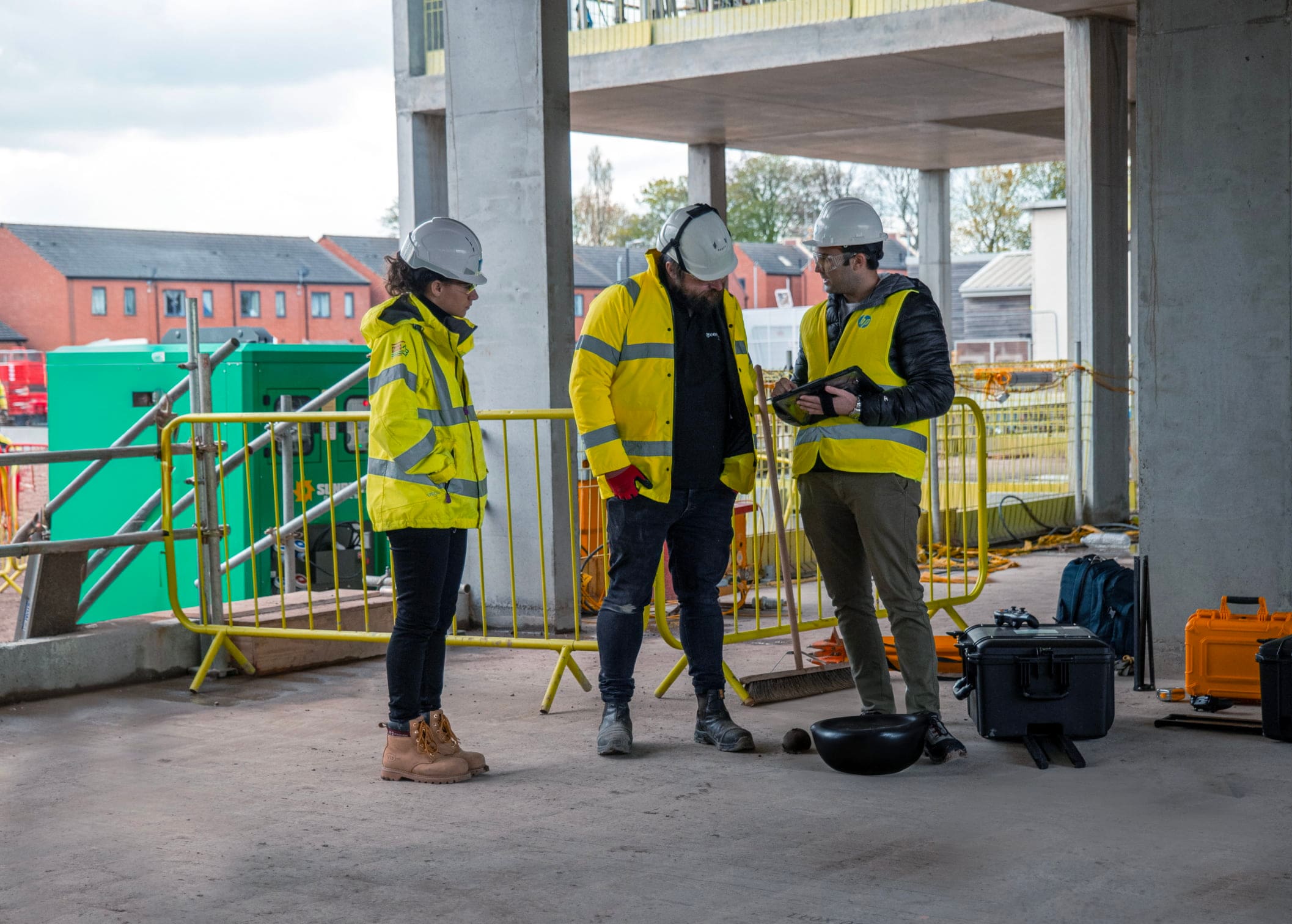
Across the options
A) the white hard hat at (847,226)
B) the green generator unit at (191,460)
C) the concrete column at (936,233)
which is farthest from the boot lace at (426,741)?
the concrete column at (936,233)

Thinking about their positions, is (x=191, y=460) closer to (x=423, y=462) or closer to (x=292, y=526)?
(x=292, y=526)

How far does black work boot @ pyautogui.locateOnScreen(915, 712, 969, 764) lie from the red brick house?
60.5m

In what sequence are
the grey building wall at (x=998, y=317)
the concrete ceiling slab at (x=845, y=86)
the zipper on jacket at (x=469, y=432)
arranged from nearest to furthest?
the zipper on jacket at (x=469, y=432) → the concrete ceiling slab at (x=845, y=86) → the grey building wall at (x=998, y=317)

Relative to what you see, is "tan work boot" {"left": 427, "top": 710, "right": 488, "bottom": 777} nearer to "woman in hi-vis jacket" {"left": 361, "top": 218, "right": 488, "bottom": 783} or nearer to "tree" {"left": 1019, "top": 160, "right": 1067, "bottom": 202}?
"woman in hi-vis jacket" {"left": 361, "top": 218, "right": 488, "bottom": 783}

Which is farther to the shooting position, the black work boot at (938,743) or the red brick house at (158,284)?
the red brick house at (158,284)

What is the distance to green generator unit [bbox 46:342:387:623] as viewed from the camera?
10148 mm

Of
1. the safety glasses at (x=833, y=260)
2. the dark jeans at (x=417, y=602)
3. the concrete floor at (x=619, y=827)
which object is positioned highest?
the safety glasses at (x=833, y=260)

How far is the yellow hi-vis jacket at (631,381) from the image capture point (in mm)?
5531

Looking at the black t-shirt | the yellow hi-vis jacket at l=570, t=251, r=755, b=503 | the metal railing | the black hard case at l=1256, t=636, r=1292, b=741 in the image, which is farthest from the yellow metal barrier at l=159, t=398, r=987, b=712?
the metal railing

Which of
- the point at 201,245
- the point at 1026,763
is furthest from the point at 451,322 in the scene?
A: the point at 201,245

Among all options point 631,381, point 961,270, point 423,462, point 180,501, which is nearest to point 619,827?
point 423,462

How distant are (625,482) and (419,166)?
1715 cm

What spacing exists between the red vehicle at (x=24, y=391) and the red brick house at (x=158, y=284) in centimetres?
1433

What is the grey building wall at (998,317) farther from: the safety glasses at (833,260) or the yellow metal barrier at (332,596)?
the safety glasses at (833,260)
